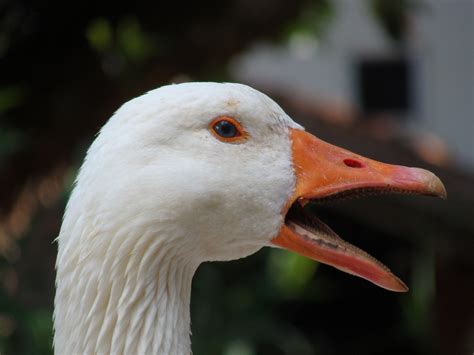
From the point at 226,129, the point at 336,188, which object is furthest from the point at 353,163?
the point at 226,129

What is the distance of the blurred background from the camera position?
16.8ft

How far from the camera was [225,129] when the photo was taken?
1988 mm

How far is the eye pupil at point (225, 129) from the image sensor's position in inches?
78.0

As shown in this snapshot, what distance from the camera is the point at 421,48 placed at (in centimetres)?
822

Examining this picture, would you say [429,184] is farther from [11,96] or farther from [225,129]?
[11,96]

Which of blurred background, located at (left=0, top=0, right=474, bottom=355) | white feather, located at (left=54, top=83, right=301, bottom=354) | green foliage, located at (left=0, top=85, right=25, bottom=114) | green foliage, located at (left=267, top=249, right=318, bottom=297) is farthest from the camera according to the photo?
green foliage, located at (left=267, top=249, right=318, bottom=297)

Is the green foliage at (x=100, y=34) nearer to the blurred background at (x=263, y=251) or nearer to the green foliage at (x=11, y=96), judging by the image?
the blurred background at (x=263, y=251)

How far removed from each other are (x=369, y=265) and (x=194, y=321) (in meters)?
3.78

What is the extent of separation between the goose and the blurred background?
256 cm

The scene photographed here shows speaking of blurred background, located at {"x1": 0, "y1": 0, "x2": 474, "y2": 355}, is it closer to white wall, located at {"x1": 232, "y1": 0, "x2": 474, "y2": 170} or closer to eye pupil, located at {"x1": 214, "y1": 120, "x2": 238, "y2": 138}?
white wall, located at {"x1": 232, "y1": 0, "x2": 474, "y2": 170}

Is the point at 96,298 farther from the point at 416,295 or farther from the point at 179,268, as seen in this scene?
the point at 416,295

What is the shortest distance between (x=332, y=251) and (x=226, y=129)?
39cm


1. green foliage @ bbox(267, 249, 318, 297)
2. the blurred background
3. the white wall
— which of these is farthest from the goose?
the white wall

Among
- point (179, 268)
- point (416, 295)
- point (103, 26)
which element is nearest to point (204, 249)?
point (179, 268)
